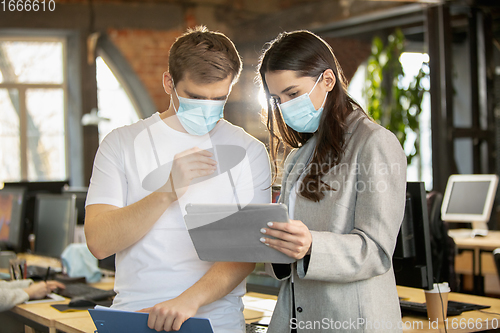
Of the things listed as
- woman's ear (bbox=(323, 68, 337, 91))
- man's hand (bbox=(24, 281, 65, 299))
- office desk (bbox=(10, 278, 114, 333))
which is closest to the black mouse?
office desk (bbox=(10, 278, 114, 333))

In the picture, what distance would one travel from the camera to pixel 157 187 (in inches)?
53.4

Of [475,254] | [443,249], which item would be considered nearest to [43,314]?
[443,249]

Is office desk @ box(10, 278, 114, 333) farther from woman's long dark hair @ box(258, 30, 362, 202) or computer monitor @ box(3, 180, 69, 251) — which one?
computer monitor @ box(3, 180, 69, 251)

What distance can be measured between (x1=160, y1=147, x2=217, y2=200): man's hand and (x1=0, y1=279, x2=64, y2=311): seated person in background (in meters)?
1.21

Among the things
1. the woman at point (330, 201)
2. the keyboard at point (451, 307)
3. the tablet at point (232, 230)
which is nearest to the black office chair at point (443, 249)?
the keyboard at point (451, 307)

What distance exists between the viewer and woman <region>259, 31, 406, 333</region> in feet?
4.13

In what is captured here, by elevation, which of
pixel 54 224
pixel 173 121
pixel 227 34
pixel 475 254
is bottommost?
pixel 475 254

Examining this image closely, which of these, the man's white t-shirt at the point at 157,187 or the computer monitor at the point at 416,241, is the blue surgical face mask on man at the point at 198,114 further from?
the computer monitor at the point at 416,241

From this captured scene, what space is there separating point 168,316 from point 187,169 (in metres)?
0.34

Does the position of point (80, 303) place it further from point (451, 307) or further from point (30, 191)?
point (30, 191)

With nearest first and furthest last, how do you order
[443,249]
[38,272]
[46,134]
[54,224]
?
[443,249] → [38,272] → [54,224] → [46,134]

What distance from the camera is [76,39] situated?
6.11 meters

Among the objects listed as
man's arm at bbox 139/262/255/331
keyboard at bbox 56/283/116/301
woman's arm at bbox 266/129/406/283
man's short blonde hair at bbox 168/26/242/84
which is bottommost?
keyboard at bbox 56/283/116/301

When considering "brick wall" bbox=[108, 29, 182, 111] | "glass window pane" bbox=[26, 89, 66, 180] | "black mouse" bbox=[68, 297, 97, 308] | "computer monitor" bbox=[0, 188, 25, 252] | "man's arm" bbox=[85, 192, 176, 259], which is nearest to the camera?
"man's arm" bbox=[85, 192, 176, 259]
